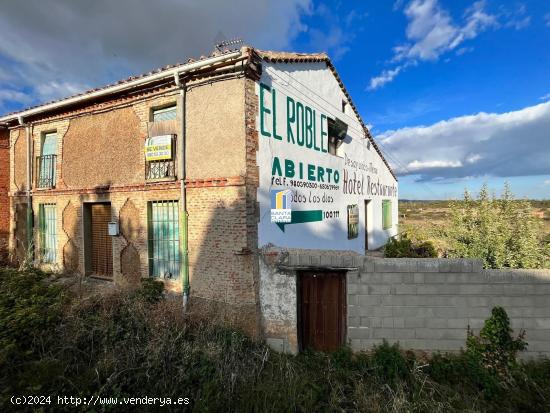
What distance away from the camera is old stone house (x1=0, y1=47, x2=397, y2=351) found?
6230mm

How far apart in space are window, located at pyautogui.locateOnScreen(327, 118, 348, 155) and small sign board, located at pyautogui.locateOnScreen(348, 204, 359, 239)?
2.33 m

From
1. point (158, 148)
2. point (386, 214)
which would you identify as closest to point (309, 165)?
point (158, 148)

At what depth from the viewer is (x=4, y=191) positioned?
35.9ft

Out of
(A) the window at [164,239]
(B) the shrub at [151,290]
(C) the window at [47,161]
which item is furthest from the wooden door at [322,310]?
(C) the window at [47,161]

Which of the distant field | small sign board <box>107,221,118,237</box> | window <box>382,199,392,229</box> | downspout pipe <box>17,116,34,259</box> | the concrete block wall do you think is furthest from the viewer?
window <box>382,199,392,229</box>

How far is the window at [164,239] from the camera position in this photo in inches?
291

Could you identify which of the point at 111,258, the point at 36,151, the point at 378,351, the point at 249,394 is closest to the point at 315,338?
the point at 378,351

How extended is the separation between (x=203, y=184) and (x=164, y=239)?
6.62 ft

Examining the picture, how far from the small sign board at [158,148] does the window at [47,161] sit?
469cm

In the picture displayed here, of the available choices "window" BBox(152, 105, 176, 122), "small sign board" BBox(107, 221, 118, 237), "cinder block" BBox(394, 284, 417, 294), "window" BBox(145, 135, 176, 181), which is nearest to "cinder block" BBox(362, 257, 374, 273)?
"cinder block" BBox(394, 284, 417, 294)

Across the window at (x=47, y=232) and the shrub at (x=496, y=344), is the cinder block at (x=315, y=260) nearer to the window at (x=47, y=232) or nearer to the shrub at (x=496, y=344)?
the shrub at (x=496, y=344)

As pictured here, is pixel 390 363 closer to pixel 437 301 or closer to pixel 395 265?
pixel 437 301

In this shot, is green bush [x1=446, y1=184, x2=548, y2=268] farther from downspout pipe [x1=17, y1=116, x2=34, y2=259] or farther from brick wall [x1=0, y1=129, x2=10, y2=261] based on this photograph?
brick wall [x1=0, y1=129, x2=10, y2=261]

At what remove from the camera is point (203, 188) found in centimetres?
673
